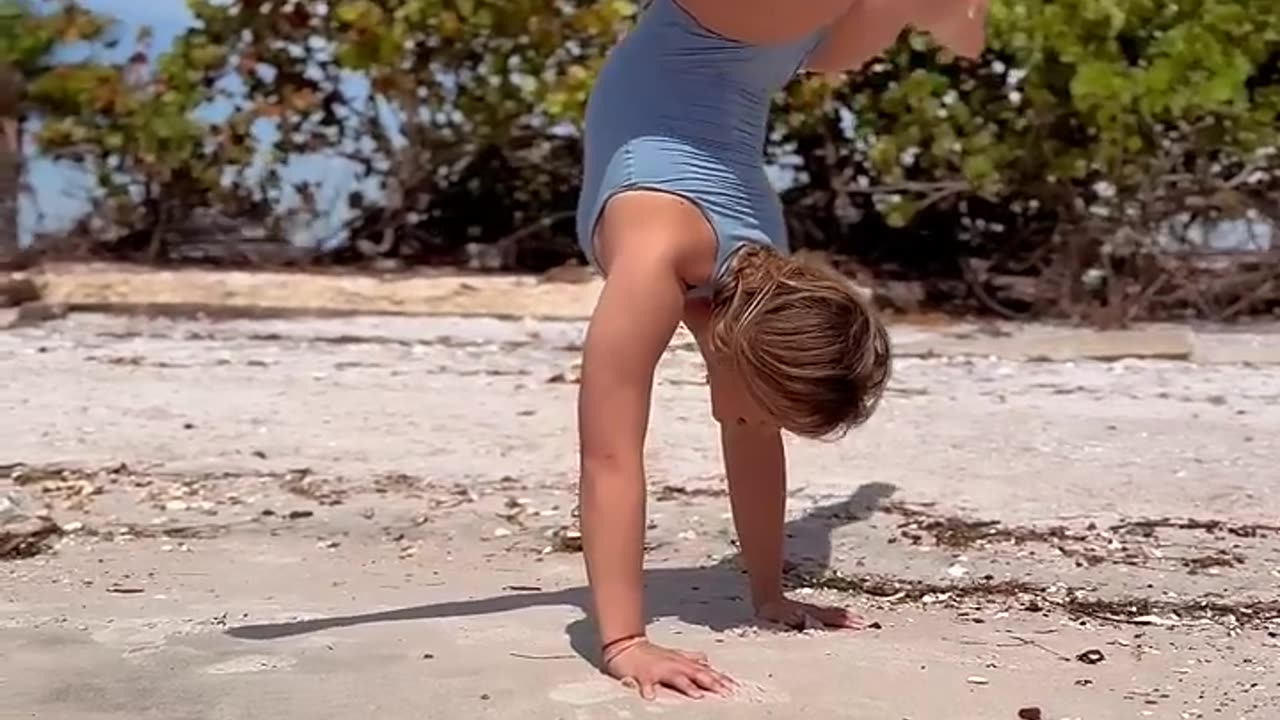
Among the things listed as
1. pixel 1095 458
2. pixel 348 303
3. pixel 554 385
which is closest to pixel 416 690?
pixel 1095 458

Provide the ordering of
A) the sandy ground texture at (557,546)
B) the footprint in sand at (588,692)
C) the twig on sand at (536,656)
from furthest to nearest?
the twig on sand at (536,656), the sandy ground texture at (557,546), the footprint in sand at (588,692)

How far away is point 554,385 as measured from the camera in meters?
5.57

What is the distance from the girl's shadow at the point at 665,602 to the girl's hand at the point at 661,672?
147mm

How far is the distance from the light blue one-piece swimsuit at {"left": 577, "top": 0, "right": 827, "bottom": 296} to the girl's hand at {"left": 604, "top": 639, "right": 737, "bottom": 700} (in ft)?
1.72

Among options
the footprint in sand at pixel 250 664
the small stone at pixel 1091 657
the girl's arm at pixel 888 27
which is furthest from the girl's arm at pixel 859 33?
the footprint in sand at pixel 250 664

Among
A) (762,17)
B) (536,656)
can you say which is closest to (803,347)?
(762,17)

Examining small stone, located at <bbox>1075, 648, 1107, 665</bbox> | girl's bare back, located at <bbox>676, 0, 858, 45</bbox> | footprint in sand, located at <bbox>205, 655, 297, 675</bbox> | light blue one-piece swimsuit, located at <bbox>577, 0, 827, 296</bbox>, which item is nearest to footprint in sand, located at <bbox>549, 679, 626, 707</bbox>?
footprint in sand, located at <bbox>205, 655, 297, 675</bbox>

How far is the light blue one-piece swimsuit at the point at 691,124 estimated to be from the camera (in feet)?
9.16

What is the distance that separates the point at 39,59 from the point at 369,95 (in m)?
1.47

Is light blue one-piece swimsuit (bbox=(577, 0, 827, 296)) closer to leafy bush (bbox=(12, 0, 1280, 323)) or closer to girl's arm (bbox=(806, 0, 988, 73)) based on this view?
girl's arm (bbox=(806, 0, 988, 73))

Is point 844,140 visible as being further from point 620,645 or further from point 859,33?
point 620,645

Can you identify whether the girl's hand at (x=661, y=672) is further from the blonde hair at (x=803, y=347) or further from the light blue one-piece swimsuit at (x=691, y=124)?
the light blue one-piece swimsuit at (x=691, y=124)

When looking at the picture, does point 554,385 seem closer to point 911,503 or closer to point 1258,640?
point 911,503

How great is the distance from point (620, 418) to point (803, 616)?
1.91 feet
